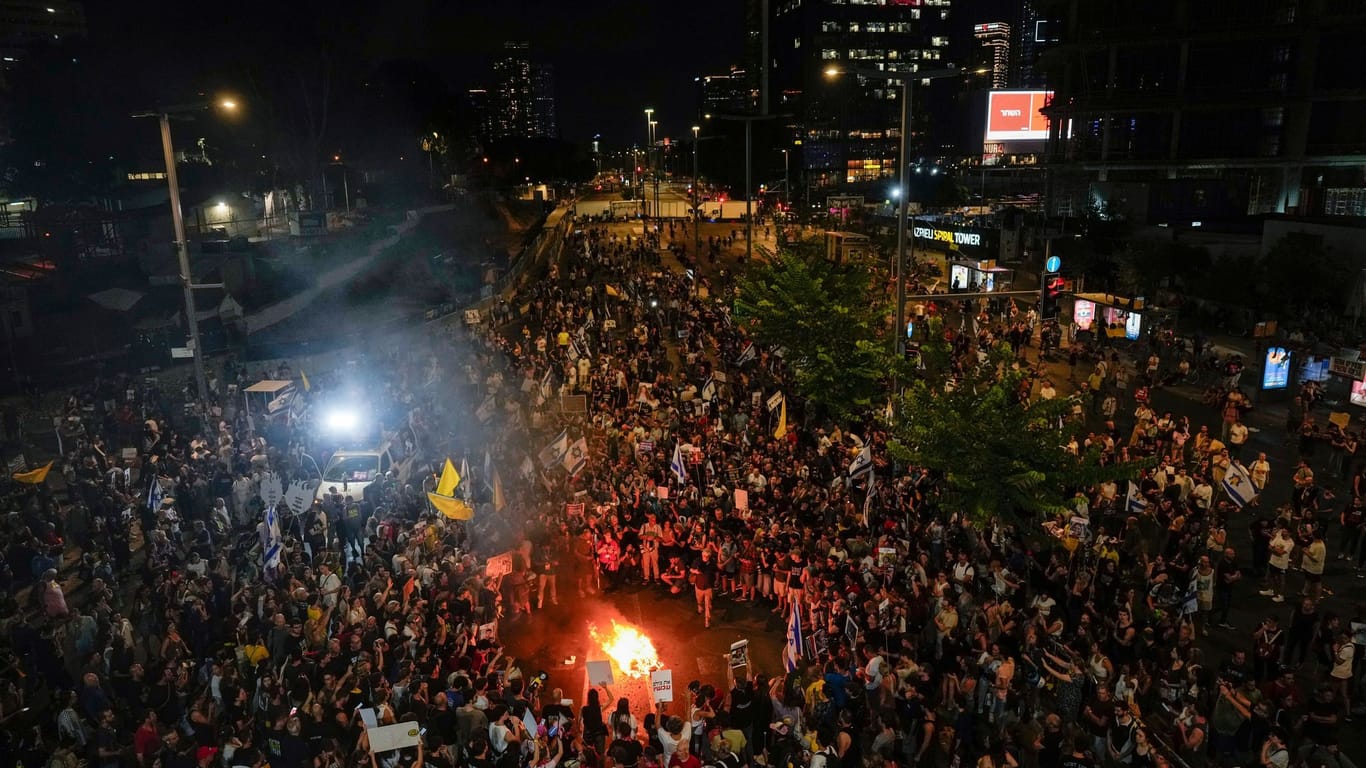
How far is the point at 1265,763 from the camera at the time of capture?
9.28 metres

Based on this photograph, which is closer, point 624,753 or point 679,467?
point 624,753

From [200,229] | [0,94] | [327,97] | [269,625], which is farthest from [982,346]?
[0,94]

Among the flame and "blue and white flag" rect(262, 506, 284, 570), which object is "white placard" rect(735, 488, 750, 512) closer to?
the flame

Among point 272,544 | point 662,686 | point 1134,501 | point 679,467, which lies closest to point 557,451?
point 679,467

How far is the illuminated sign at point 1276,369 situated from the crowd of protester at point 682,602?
445 cm

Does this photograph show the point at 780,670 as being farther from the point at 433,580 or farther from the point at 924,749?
the point at 433,580

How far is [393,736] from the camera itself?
10000 millimetres

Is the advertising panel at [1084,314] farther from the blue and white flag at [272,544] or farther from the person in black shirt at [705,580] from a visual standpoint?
the blue and white flag at [272,544]

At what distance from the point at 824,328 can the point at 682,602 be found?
10.4 meters

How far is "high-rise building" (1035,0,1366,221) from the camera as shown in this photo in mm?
53125

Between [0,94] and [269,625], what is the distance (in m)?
57.0

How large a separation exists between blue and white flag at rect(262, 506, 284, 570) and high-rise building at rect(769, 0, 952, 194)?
13769cm

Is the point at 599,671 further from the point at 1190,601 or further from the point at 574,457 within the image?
the point at 1190,601

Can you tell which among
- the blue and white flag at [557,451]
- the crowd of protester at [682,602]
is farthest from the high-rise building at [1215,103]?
the blue and white flag at [557,451]
